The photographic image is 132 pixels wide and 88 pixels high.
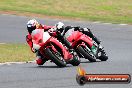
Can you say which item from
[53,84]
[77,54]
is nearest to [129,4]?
[77,54]

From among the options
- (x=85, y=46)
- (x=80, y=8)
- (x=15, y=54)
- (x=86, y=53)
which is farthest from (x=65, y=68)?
(x=80, y=8)

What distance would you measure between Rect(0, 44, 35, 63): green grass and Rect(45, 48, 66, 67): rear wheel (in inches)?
85.5

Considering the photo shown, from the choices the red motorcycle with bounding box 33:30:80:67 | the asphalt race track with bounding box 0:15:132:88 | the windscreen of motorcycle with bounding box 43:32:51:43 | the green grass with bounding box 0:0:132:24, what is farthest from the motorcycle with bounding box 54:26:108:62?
the green grass with bounding box 0:0:132:24

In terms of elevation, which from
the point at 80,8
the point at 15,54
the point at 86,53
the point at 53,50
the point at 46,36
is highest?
the point at 46,36

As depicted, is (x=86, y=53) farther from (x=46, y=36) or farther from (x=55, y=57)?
(x=55, y=57)

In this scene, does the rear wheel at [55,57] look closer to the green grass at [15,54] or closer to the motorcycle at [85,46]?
the motorcycle at [85,46]

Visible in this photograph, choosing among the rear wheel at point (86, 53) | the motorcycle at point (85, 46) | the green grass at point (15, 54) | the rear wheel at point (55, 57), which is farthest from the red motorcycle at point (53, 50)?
the green grass at point (15, 54)

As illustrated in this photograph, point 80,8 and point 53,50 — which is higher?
point 53,50

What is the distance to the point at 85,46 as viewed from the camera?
15.8 m

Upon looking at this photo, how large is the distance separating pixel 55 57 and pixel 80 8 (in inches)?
807

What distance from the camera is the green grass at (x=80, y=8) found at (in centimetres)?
3161

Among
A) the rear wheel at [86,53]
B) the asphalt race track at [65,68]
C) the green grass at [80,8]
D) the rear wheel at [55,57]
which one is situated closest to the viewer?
the asphalt race track at [65,68]

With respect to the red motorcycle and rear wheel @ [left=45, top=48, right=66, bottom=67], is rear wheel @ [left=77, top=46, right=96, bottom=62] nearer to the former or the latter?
the red motorcycle

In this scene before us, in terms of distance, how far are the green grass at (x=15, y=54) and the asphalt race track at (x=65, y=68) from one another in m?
1.26
